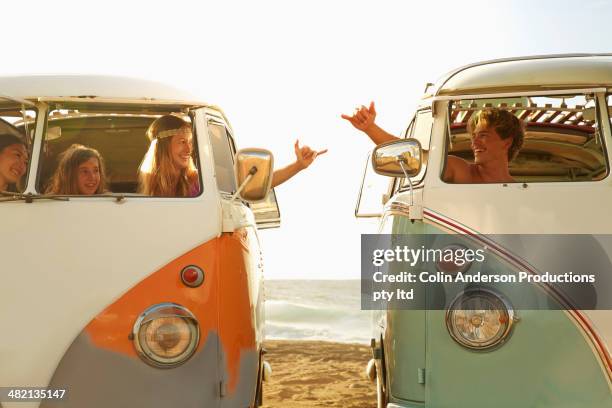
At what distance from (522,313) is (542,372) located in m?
0.31

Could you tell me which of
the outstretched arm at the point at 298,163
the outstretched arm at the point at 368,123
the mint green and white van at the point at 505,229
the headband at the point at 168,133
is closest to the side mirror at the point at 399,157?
the mint green and white van at the point at 505,229

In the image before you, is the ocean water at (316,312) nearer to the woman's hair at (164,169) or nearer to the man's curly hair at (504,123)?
the man's curly hair at (504,123)

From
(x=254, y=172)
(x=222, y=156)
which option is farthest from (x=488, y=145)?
(x=222, y=156)

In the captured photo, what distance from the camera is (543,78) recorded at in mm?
4945

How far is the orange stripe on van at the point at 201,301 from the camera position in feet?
14.3

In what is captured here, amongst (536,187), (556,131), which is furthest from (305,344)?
(536,187)

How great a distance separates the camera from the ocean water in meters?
19.6

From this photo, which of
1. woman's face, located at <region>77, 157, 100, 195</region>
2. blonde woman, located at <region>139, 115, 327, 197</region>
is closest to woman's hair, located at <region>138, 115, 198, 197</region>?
blonde woman, located at <region>139, 115, 327, 197</region>

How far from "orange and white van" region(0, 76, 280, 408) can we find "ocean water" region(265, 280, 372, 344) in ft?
30.6

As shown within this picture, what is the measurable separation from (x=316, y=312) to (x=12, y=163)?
1976 cm

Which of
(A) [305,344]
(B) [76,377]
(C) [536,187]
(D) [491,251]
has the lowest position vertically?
(A) [305,344]

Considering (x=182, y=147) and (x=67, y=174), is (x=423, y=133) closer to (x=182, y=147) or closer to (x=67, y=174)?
(x=182, y=147)

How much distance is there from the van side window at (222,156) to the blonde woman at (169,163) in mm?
193

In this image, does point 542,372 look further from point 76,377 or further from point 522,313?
point 76,377
